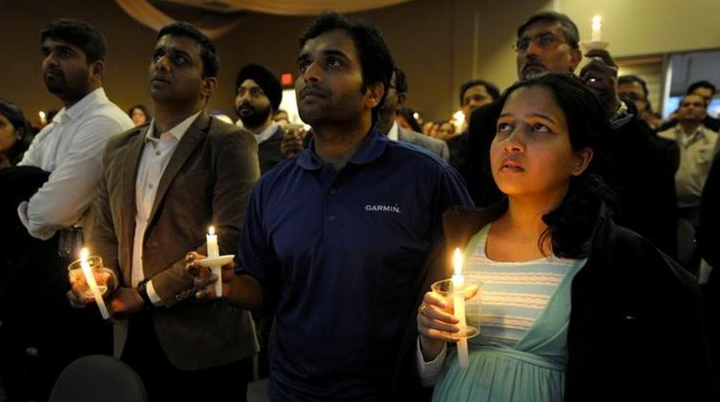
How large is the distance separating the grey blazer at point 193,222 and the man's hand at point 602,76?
3.69 ft

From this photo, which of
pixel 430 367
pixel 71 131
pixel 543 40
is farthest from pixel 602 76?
pixel 71 131

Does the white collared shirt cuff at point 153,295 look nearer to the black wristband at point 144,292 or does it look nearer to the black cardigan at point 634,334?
the black wristband at point 144,292

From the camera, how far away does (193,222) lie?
179cm

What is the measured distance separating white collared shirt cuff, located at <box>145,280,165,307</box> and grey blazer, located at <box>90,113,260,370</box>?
0.04 meters

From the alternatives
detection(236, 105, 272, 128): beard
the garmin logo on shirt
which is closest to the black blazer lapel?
the garmin logo on shirt

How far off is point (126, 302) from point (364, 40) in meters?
1.11

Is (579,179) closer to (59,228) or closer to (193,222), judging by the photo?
(193,222)

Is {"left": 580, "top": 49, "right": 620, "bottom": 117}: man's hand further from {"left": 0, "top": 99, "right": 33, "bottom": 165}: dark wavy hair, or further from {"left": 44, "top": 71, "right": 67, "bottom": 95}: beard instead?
{"left": 0, "top": 99, "right": 33, "bottom": 165}: dark wavy hair

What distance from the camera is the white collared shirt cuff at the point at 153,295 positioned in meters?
1.67

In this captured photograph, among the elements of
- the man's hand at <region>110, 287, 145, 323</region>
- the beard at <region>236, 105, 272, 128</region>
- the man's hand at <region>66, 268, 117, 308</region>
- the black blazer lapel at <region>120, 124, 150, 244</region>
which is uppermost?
the beard at <region>236, 105, 272, 128</region>

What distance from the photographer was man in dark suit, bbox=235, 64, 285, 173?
3.34 m

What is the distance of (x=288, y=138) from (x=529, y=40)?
152cm

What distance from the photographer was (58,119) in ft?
7.41

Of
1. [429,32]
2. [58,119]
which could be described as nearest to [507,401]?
[58,119]
